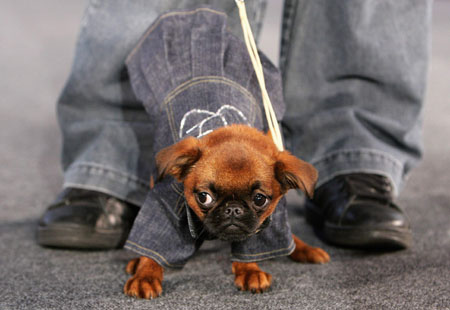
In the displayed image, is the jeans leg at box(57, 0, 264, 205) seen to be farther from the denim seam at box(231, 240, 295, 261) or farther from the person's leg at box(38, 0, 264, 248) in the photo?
the denim seam at box(231, 240, 295, 261)

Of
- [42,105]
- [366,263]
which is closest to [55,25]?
[42,105]

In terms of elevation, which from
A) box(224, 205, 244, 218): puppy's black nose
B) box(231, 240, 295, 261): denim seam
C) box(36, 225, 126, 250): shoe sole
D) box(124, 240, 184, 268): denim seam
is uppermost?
box(224, 205, 244, 218): puppy's black nose

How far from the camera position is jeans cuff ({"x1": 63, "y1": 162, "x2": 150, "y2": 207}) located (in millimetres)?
1713

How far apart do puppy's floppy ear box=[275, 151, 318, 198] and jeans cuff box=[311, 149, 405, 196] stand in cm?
59

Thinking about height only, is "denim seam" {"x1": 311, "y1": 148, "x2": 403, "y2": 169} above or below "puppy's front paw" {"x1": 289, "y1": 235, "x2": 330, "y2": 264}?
above

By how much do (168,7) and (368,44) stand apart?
25.6 inches

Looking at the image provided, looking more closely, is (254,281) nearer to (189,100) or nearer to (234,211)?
(234,211)

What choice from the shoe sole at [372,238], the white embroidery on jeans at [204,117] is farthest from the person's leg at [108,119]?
the shoe sole at [372,238]

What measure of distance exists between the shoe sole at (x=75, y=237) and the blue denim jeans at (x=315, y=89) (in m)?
0.17

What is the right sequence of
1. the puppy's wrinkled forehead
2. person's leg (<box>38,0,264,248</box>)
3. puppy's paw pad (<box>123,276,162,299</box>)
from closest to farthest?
the puppy's wrinkled forehead
puppy's paw pad (<box>123,276,162,299</box>)
person's leg (<box>38,0,264,248</box>)

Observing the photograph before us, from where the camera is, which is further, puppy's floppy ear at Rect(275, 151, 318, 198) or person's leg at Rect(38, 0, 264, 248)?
person's leg at Rect(38, 0, 264, 248)

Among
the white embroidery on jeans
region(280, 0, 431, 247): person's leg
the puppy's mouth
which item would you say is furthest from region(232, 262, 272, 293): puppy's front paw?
region(280, 0, 431, 247): person's leg

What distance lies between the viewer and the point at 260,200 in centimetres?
117

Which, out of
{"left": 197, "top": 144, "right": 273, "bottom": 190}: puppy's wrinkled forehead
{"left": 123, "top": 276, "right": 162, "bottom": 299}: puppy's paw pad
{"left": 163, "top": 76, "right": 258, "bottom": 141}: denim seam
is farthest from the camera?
{"left": 163, "top": 76, "right": 258, "bottom": 141}: denim seam
